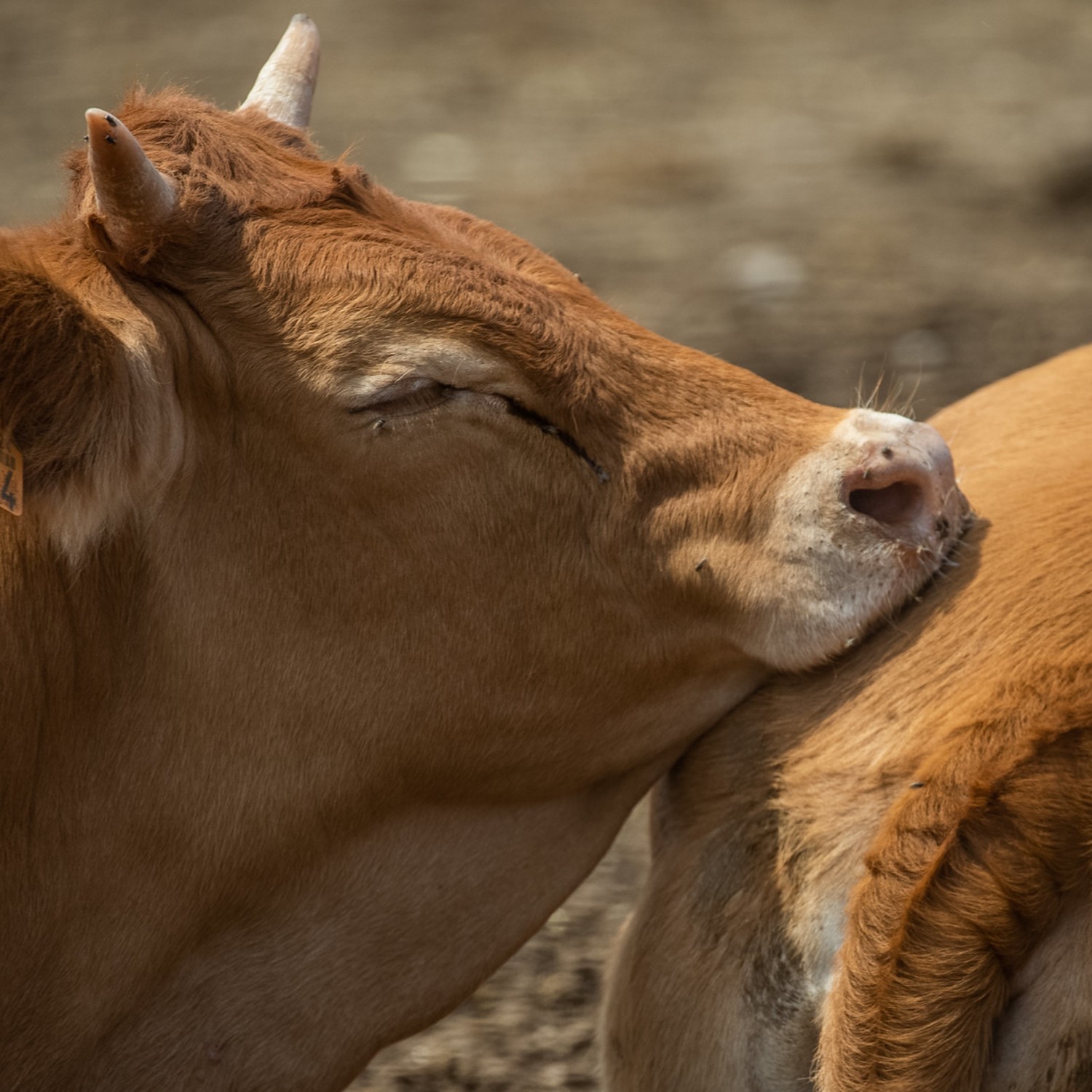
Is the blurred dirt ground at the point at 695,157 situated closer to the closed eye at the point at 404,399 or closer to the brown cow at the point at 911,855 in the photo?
the brown cow at the point at 911,855

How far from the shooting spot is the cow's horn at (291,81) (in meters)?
2.92

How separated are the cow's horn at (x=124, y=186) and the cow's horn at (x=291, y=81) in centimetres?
61

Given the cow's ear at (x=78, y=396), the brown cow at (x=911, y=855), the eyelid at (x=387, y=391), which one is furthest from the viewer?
the eyelid at (x=387, y=391)

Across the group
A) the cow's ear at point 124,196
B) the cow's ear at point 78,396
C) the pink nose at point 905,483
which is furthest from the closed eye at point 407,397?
the pink nose at point 905,483

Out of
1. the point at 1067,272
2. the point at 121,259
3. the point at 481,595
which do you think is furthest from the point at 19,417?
the point at 1067,272

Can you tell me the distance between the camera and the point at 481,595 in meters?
2.47

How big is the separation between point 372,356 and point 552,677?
2.03 feet

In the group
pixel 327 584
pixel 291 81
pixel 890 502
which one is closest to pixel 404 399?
pixel 327 584

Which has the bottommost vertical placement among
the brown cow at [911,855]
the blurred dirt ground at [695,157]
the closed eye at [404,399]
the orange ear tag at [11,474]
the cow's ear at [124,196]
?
the blurred dirt ground at [695,157]

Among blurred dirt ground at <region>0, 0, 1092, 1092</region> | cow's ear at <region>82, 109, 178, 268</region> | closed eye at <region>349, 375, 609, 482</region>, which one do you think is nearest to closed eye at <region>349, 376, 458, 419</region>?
closed eye at <region>349, 375, 609, 482</region>

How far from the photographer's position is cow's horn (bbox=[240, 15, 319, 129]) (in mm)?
2918

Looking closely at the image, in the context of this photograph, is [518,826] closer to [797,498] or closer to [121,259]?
[797,498]

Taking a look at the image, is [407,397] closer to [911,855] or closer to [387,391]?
[387,391]

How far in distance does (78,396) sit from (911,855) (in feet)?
4.45
